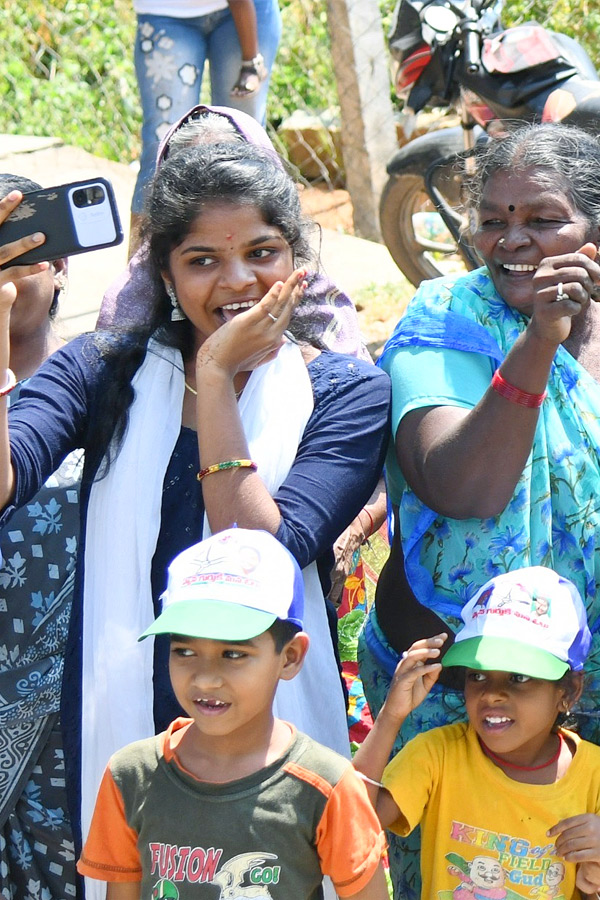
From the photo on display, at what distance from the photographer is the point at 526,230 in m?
2.59

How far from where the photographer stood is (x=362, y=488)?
2.46 m

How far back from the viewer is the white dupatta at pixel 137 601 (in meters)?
2.44

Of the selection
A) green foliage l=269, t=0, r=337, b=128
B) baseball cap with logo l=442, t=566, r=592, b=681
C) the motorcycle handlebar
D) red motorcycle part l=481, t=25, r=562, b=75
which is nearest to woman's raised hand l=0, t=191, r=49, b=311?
baseball cap with logo l=442, t=566, r=592, b=681

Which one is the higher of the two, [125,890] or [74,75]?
[74,75]

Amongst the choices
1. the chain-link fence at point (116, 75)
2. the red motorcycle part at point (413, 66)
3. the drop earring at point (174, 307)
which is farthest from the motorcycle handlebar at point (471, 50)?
the chain-link fence at point (116, 75)

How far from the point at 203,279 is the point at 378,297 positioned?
171 inches

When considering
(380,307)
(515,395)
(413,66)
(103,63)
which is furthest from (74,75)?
(515,395)

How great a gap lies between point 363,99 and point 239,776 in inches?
249

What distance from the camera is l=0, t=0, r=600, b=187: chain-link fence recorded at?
9.12m

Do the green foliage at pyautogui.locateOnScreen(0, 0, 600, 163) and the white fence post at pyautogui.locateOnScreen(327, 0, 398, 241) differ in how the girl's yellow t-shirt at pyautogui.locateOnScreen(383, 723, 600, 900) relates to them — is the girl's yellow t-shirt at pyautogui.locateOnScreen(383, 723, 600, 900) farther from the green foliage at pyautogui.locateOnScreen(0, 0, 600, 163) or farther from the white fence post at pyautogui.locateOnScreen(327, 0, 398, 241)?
the green foliage at pyautogui.locateOnScreen(0, 0, 600, 163)

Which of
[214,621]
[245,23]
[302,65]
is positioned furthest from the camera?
[302,65]

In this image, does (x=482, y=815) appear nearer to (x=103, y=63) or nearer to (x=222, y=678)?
(x=222, y=678)

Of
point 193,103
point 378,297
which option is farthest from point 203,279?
point 378,297

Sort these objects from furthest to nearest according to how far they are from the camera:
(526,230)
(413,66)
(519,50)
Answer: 1. (413,66)
2. (519,50)
3. (526,230)
